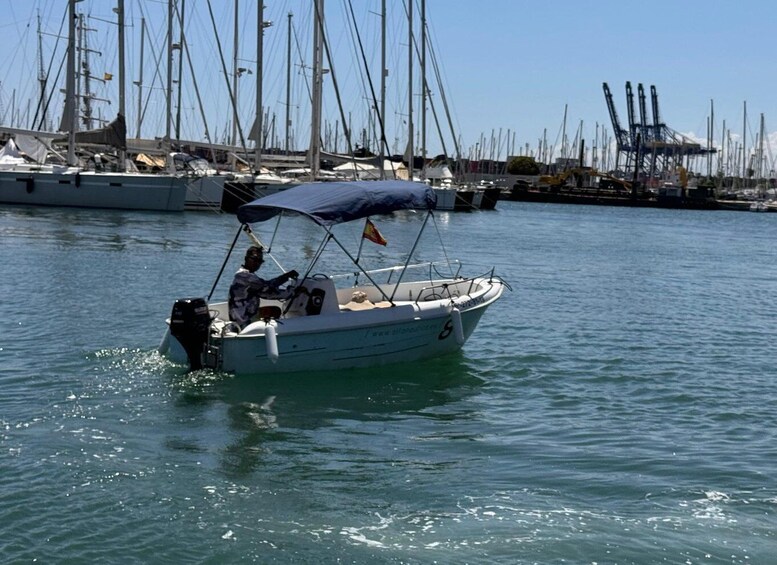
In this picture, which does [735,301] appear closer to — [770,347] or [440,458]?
[770,347]

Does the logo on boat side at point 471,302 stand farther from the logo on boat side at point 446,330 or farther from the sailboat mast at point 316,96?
the sailboat mast at point 316,96

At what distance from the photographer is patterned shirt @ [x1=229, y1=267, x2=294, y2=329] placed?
1405 cm


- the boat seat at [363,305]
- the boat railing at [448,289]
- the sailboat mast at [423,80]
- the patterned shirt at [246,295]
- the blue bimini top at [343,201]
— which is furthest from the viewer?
the sailboat mast at [423,80]

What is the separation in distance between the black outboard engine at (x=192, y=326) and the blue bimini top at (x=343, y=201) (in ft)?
6.20

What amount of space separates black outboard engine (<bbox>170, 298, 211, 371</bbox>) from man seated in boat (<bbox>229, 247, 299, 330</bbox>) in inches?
20.7

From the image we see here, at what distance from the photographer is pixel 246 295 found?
555 inches

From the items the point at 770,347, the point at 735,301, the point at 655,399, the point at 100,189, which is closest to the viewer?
the point at 655,399

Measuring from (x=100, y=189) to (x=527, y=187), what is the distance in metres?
78.2

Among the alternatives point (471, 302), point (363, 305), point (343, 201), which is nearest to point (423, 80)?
point (471, 302)

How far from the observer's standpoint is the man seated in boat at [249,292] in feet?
46.1

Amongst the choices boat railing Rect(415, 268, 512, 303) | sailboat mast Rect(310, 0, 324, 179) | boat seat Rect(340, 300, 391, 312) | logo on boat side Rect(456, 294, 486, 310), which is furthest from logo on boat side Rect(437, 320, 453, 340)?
sailboat mast Rect(310, 0, 324, 179)

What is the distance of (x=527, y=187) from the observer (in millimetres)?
124375

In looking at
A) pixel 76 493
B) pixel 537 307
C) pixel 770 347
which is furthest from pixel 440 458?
pixel 537 307

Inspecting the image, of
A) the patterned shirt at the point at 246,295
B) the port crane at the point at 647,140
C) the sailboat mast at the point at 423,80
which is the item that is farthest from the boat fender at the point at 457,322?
the port crane at the point at 647,140
